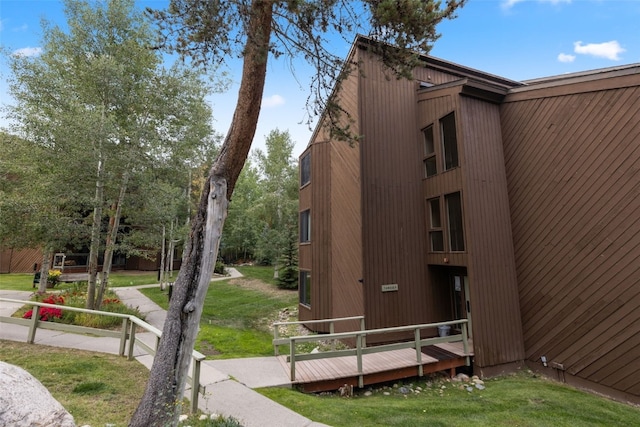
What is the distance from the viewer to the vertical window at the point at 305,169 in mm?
11670

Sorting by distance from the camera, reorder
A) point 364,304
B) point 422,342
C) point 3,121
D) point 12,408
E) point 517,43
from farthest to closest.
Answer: point 517,43 < point 3,121 < point 364,304 < point 422,342 < point 12,408

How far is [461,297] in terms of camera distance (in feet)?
25.8

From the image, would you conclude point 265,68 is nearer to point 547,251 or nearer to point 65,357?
point 65,357

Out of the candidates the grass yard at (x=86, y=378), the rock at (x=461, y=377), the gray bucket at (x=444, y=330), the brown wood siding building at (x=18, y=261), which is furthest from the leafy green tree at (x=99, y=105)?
the brown wood siding building at (x=18, y=261)

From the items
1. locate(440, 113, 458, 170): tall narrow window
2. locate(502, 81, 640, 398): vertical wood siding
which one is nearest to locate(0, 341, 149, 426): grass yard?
locate(502, 81, 640, 398): vertical wood siding

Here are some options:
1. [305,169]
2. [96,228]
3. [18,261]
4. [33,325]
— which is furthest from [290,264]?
[18,261]

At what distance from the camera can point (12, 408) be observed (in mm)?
2453

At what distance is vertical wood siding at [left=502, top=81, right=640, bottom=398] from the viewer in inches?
219

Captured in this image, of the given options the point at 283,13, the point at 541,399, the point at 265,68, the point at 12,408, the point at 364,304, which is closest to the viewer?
the point at 12,408

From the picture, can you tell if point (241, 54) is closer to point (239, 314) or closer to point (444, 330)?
point (444, 330)

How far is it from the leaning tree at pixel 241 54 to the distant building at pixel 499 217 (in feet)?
3.19

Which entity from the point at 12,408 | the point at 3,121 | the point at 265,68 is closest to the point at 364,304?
the point at 265,68

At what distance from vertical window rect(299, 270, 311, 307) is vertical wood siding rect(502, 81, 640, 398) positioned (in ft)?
20.9

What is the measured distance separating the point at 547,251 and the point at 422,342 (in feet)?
11.6
